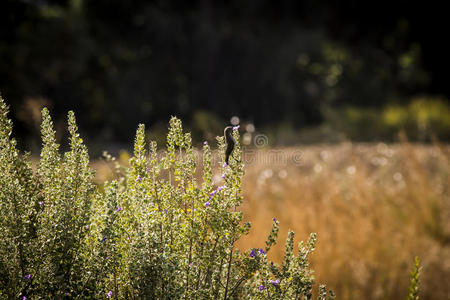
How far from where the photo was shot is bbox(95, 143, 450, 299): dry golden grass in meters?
3.27

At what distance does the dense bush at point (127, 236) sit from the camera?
104cm

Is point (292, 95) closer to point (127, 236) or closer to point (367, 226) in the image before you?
point (367, 226)

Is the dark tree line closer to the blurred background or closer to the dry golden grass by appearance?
the blurred background

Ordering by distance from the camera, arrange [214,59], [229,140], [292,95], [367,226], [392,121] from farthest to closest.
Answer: [292,95] → [214,59] → [392,121] → [367,226] → [229,140]

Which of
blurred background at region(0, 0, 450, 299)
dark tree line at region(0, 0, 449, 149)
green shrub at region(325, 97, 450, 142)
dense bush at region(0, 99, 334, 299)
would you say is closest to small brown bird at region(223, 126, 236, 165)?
dense bush at region(0, 99, 334, 299)

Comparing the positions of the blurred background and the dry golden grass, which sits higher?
the blurred background

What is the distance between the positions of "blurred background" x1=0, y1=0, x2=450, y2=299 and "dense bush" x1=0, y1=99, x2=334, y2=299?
2.04 m

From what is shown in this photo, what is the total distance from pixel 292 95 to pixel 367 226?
38.0ft

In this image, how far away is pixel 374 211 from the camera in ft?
14.5

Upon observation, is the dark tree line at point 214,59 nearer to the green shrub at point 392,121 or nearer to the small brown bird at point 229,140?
the green shrub at point 392,121

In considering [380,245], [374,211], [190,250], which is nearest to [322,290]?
[190,250]

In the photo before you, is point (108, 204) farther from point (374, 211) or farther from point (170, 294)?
point (374, 211)

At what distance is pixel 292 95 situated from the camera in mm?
14984

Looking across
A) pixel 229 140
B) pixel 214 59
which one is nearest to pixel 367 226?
pixel 229 140
